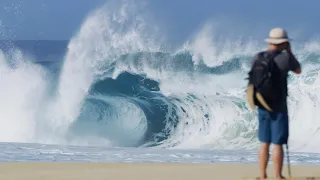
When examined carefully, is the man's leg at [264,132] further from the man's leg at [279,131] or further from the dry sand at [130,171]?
the dry sand at [130,171]

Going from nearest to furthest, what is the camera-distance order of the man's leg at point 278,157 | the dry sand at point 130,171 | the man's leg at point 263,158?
the man's leg at point 278,157 < the man's leg at point 263,158 < the dry sand at point 130,171

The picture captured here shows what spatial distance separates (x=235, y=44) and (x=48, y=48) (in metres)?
41.9

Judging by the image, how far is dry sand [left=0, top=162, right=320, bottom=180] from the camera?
6820mm

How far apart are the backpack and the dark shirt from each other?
0.09ft

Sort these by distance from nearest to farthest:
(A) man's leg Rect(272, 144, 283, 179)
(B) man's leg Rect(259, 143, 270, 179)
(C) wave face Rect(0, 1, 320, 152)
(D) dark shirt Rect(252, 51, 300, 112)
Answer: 1. (D) dark shirt Rect(252, 51, 300, 112)
2. (A) man's leg Rect(272, 144, 283, 179)
3. (B) man's leg Rect(259, 143, 270, 179)
4. (C) wave face Rect(0, 1, 320, 152)

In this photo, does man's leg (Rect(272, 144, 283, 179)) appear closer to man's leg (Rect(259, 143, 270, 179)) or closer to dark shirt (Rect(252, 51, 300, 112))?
man's leg (Rect(259, 143, 270, 179))

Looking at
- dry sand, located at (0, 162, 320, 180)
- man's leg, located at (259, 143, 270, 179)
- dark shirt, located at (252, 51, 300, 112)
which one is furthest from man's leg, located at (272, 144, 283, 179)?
dry sand, located at (0, 162, 320, 180)

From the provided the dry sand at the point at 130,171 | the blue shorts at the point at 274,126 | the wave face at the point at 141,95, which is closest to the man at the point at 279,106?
the blue shorts at the point at 274,126

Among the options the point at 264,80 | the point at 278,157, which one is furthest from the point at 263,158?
the point at 264,80

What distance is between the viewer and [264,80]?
5.62m

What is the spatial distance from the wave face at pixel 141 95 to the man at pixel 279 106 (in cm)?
708

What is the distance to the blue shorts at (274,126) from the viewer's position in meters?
5.66

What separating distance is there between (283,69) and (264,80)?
155 mm

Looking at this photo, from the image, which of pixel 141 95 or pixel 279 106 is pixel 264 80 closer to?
pixel 279 106
